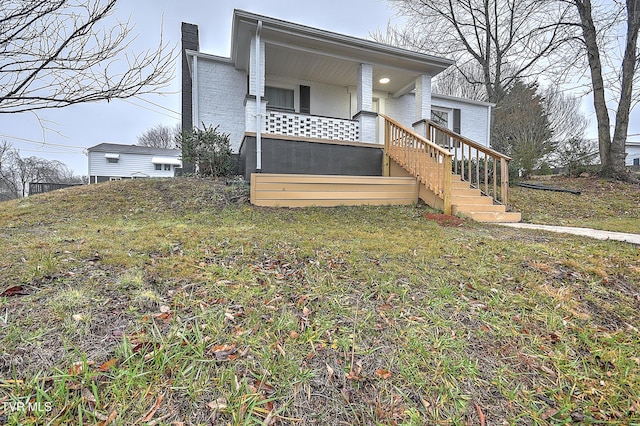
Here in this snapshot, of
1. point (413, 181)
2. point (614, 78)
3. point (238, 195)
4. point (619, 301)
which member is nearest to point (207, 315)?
point (619, 301)

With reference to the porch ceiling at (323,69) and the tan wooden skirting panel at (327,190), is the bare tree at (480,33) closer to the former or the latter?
the porch ceiling at (323,69)

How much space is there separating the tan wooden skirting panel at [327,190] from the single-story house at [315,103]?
2.3 inches

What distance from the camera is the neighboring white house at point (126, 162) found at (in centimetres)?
2098

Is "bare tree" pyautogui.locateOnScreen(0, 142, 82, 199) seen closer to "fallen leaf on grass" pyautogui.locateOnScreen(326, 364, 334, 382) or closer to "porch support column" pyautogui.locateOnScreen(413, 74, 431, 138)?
"porch support column" pyautogui.locateOnScreen(413, 74, 431, 138)

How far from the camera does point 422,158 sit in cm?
571

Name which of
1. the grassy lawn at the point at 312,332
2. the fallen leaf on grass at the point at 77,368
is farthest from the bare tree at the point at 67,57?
the fallen leaf on grass at the point at 77,368

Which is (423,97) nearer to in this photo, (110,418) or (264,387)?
(264,387)

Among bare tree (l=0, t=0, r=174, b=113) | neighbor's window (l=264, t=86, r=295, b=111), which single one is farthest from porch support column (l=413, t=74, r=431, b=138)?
bare tree (l=0, t=0, r=174, b=113)

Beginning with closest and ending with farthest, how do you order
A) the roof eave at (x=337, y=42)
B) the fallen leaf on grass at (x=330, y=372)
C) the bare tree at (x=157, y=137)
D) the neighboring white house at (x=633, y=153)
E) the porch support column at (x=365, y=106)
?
the fallen leaf on grass at (x=330, y=372), the roof eave at (x=337, y=42), the porch support column at (x=365, y=106), the neighboring white house at (x=633, y=153), the bare tree at (x=157, y=137)

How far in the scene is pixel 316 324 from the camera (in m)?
1.65

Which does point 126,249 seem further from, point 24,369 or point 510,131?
point 510,131

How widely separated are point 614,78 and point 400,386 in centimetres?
1335

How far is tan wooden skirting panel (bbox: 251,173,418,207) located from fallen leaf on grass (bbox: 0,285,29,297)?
349 cm

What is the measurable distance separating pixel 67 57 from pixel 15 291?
173 cm
